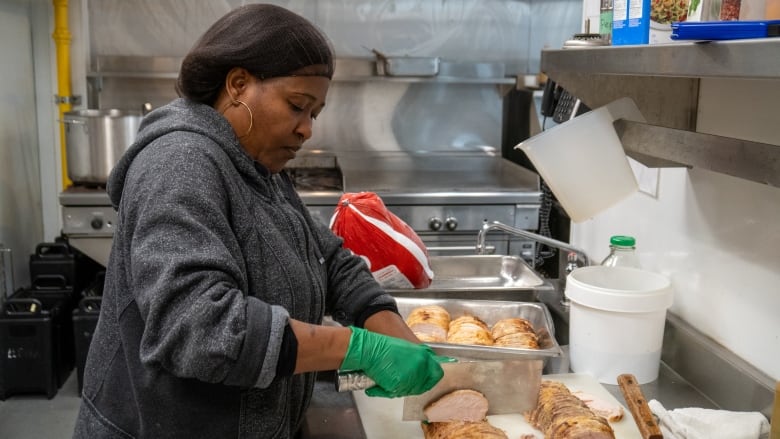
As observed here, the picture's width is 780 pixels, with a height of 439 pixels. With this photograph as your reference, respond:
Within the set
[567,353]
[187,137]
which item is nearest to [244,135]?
[187,137]

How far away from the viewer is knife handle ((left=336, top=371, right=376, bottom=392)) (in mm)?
1245

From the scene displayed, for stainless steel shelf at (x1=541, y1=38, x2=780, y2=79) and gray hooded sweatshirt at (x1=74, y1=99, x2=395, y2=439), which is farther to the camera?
gray hooded sweatshirt at (x1=74, y1=99, x2=395, y2=439)

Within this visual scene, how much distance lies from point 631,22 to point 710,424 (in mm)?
751

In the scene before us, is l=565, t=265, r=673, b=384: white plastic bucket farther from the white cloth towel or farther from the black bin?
the black bin

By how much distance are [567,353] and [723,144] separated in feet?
2.52

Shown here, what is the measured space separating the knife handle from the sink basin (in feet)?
2.69

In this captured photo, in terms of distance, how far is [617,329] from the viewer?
5.44 feet

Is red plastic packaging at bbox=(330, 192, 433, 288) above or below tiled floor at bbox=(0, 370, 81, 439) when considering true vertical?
above

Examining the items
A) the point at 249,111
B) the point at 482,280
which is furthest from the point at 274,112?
the point at 482,280

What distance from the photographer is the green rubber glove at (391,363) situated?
117 centimetres

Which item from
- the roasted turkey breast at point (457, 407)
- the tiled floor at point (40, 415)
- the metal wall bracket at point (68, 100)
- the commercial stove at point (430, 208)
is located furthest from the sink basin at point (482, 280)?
the metal wall bracket at point (68, 100)

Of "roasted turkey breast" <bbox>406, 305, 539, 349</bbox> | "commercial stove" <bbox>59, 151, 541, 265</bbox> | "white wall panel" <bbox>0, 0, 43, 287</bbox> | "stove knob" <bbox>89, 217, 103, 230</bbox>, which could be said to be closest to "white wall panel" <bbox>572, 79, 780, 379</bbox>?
"roasted turkey breast" <bbox>406, 305, 539, 349</bbox>

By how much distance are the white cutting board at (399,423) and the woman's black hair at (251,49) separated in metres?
0.70

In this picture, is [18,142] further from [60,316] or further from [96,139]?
[60,316]
